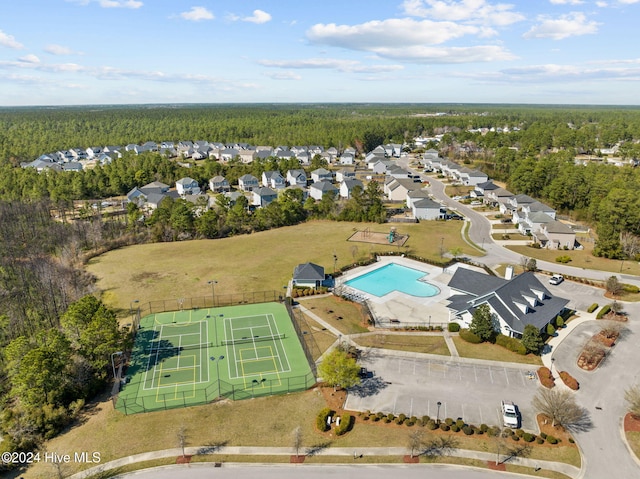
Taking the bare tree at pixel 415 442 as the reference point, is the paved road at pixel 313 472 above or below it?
below

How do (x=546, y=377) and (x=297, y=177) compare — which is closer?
(x=546, y=377)

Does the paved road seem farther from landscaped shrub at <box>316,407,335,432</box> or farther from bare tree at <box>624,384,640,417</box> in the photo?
bare tree at <box>624,384,640,417</box>

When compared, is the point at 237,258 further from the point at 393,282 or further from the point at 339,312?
the point at 393,282

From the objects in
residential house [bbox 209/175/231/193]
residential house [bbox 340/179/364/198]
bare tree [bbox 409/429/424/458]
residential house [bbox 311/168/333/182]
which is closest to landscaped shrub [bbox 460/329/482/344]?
bare tree [bbox 409/429/424/458]

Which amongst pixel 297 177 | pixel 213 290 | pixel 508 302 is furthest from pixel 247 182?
pixel 508 302

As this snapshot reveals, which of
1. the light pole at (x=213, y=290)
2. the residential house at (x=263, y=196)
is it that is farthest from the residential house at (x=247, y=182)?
the light pole at (x=213, y=290)

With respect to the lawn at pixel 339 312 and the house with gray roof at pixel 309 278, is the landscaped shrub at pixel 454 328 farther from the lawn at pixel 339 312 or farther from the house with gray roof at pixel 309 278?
the house with gray roof at pixel 309 278
